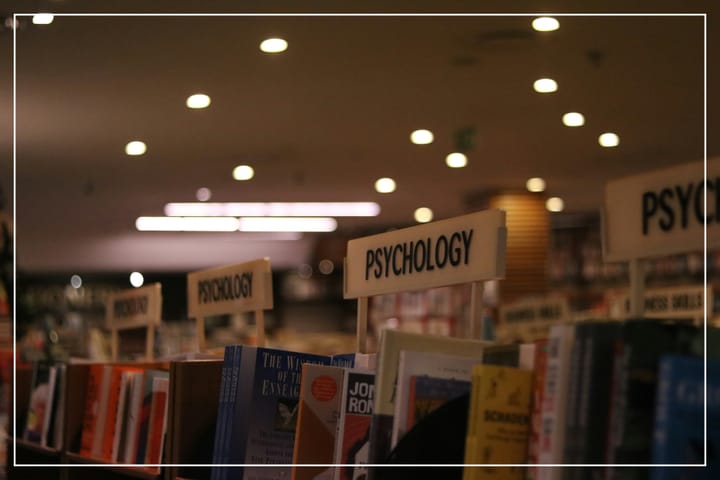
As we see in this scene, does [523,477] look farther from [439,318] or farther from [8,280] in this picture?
[439,318]

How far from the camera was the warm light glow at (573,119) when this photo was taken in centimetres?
778

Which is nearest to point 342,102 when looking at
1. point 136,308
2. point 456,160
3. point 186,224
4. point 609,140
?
point 456,160

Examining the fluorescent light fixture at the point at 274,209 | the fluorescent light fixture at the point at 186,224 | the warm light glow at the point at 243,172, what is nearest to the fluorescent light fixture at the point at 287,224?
the fluorescent light fixture at the point at 186,224

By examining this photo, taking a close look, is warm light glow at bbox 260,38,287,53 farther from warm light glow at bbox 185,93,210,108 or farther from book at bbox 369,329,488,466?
book at bbox 369,329,488,466

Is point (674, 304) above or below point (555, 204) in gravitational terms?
below

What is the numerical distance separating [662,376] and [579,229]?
38.7ft

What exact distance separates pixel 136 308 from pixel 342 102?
3260 mm

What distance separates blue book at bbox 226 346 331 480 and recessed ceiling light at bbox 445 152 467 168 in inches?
277

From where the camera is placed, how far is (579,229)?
12859 millimetres

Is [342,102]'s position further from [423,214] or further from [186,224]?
[186,224]

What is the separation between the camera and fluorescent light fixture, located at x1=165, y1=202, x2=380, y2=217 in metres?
11.8

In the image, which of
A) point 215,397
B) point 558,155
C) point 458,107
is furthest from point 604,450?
point 558,155

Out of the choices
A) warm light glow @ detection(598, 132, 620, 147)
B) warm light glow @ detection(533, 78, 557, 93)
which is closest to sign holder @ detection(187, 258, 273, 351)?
warm light glow @ detection(533, 78, 557, 93)

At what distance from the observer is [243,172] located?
32.5ft
